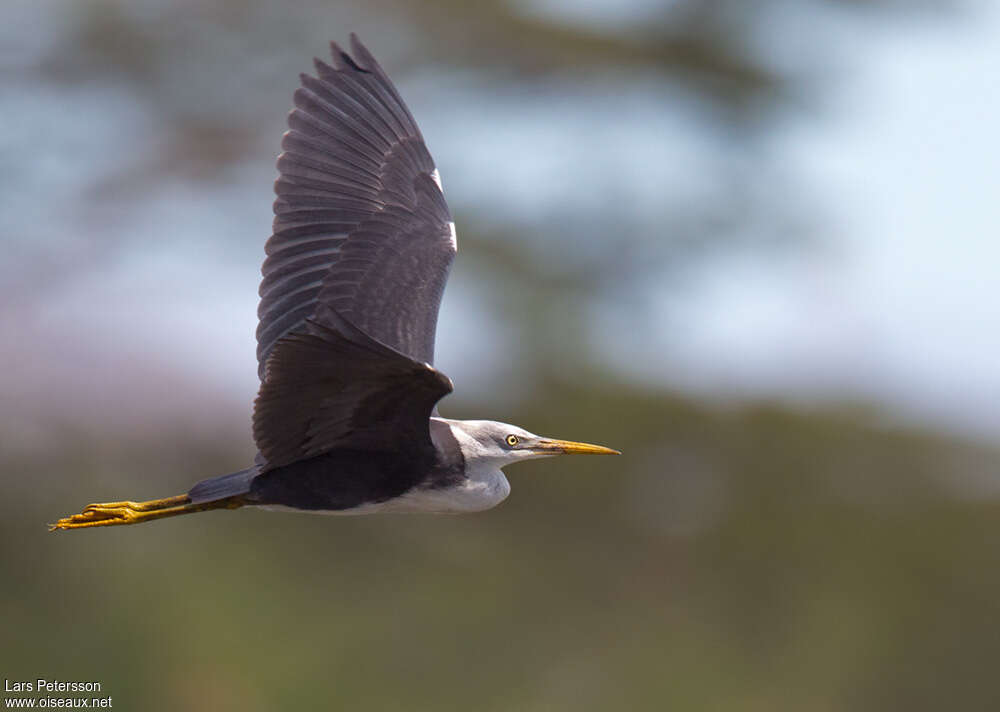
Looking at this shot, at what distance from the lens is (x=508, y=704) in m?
24.0

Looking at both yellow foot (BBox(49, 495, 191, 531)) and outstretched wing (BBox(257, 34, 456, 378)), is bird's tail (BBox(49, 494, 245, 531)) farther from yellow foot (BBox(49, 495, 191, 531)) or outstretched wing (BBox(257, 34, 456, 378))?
outstretched wing (BBox(257, 34, 456, 378))

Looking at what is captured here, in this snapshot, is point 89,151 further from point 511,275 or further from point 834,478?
point 834,478

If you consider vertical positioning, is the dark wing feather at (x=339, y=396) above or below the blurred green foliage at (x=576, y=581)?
above

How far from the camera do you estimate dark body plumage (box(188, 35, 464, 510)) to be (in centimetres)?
763

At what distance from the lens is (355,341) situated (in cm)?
725

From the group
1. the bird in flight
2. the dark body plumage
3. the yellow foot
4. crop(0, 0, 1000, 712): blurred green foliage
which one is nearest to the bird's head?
the bird in flight

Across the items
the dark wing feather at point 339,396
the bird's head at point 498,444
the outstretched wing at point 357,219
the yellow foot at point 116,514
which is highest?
the outstretched wing at point 357,219

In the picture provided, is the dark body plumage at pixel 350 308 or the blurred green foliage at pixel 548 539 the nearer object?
the dark body plumage at pixel 350 308

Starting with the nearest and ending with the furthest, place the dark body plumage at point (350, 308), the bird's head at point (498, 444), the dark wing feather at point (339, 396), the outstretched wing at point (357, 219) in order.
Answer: the dark wing feather at point (339, 396) < the dark body plumage at point (350, 308) < the bird's head at point (498, 444) < the outstretched wing at point (357, 219)

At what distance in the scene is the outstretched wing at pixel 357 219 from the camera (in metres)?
9.32

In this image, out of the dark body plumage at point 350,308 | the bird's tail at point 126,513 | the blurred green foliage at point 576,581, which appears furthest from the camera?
the blurred green foliage at point 576,581

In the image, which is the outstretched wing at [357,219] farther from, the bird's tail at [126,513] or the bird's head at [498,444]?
the bird's tail at [126,513]

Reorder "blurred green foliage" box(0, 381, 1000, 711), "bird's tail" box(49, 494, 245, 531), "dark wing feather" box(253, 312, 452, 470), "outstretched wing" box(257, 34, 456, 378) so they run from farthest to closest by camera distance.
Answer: "blurred green foliage" box(0, 381, 1000, 711) → "outstretched wing" box(257, 34, 456, 378) → "bird's tail" box(49, 494, 245, 531) → "dark wing feather" box(253, 312, 452, 470)

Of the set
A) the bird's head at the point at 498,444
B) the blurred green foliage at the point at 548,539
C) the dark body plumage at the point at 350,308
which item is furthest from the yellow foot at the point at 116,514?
the blurred green foliage at the point at 548,539
